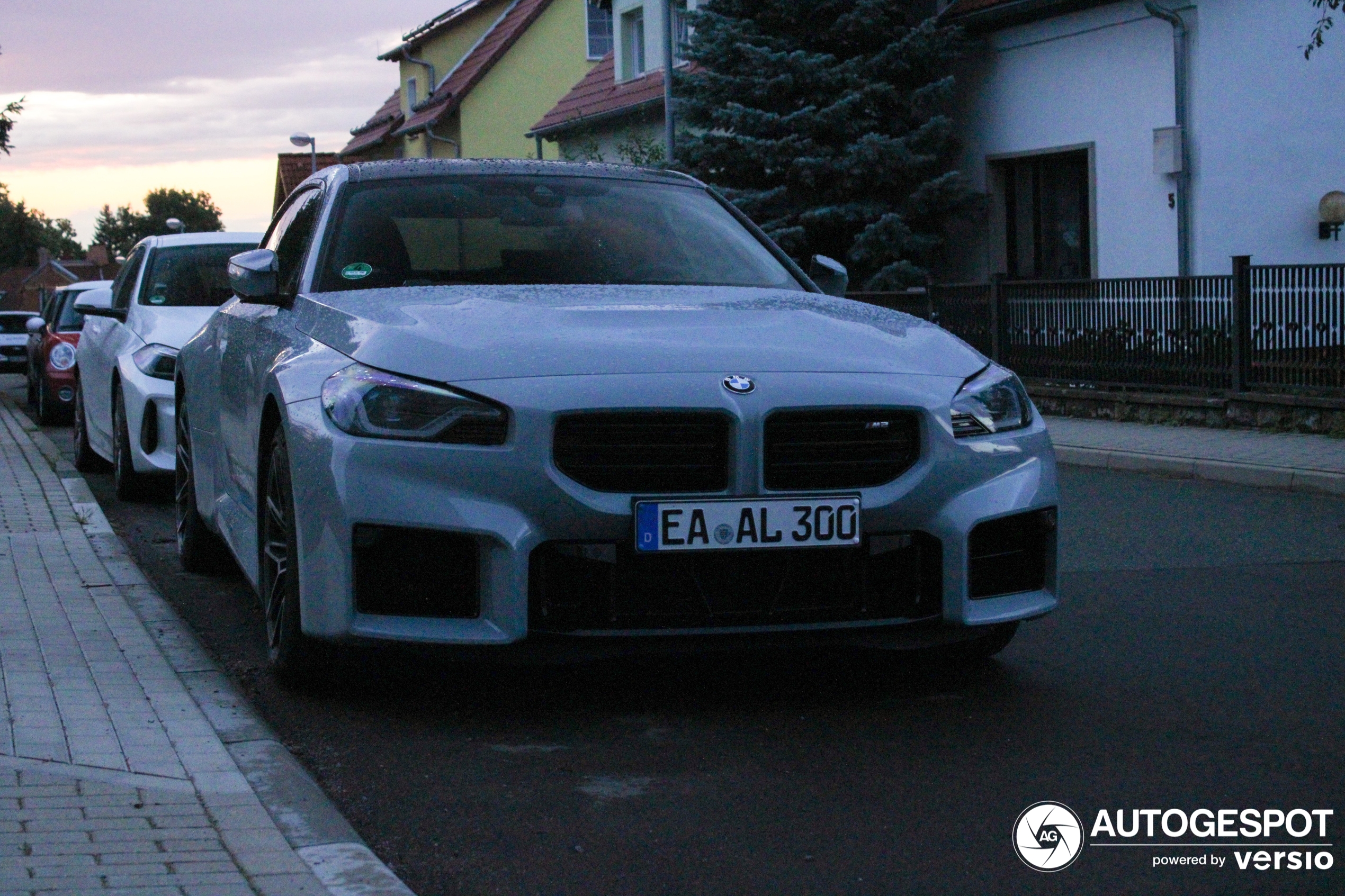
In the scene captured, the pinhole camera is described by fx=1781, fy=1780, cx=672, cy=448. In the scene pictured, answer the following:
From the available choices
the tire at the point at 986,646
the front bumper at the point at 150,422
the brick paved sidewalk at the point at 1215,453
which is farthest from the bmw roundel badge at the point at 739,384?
the brick paved sidewalk at the point at 1215,453

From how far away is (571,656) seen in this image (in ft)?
15.7

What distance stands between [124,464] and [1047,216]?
13818mm

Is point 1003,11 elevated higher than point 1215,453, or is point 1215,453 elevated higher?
point 1003,11

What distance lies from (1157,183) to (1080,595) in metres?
13.2

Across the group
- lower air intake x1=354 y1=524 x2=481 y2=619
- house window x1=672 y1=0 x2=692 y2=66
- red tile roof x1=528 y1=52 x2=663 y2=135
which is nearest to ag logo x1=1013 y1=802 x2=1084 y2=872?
lower air intake x1=354 y1=524 x2=481 y2=619

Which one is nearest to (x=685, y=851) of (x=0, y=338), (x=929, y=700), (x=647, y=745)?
(x=647, y=745)

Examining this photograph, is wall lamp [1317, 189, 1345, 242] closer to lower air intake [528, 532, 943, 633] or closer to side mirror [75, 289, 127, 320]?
side mirror [75, 289, 127, 320]

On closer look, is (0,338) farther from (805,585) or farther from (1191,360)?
(805,585)

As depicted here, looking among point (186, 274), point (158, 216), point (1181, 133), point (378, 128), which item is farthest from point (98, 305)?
point (158, 216)

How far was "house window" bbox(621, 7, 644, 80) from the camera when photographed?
34.3m

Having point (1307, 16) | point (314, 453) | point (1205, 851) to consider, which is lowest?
point (1205, 851)

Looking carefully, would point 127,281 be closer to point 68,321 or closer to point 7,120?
point 68,321

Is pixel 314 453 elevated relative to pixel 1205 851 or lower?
elevated

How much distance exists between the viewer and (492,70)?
4462cm
